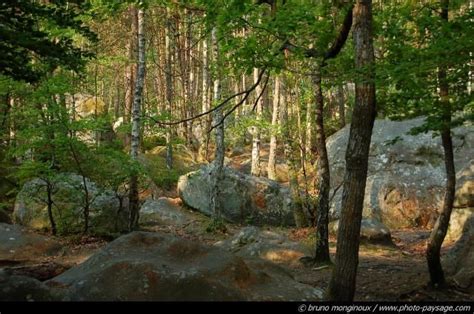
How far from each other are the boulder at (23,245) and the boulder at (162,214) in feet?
14.5

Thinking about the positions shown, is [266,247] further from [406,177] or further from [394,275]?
[406,177]

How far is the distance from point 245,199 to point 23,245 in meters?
8.55

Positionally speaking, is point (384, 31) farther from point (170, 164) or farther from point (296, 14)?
point (170, 164)

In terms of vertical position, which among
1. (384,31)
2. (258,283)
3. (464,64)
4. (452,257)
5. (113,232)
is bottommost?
(113,232)

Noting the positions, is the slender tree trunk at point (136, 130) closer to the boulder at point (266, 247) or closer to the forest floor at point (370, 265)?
the forest floor at point (370, 265)

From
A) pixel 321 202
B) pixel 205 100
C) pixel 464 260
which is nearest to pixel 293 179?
pixel 321 202

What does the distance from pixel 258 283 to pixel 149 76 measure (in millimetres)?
44560

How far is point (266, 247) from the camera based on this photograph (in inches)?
486

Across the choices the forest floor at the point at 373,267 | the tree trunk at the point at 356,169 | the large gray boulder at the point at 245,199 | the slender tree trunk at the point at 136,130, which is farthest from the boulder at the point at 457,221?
the slender tree trunk at the point at 136,130

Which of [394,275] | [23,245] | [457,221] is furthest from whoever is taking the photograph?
[457,221]

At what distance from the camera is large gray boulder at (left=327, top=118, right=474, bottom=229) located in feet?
53.8

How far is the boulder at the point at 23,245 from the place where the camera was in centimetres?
1270
